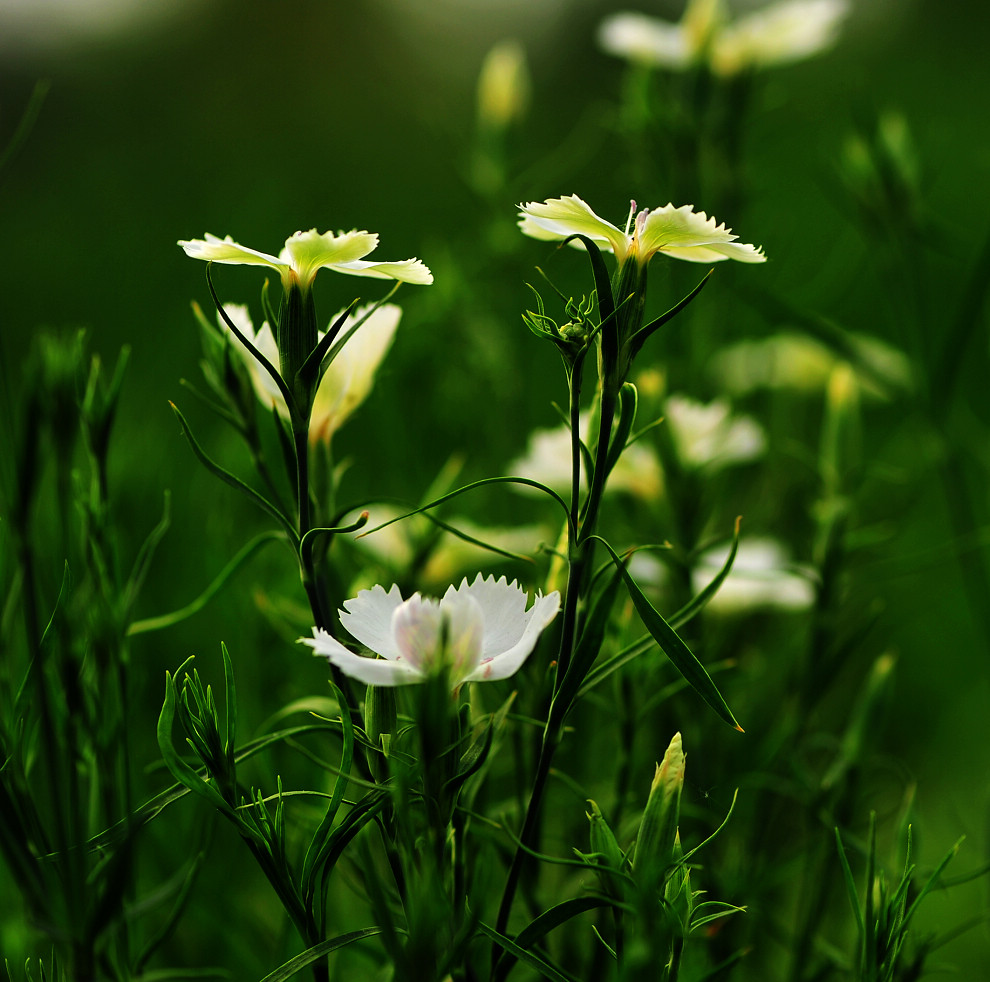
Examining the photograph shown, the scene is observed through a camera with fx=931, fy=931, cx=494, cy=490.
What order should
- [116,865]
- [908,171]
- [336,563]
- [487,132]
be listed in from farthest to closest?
[487,132], [908,171], [336,563], [116,865]

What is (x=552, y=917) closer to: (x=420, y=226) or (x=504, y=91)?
(x=504, y=91)

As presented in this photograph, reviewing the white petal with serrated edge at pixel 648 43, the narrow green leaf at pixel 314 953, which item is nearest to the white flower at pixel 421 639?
the narrow green leaf at pixel 314 953

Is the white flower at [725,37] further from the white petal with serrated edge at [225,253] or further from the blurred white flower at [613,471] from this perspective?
the white petal with serrated edge at [225,253]

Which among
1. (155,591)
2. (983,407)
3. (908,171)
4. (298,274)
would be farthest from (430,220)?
(298,274)

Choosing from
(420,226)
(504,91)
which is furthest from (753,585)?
(420,226)

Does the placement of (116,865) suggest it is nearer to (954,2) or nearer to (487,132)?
(487,132)
